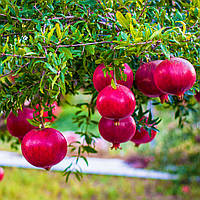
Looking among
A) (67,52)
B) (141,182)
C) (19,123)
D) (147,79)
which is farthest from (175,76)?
(141,182)

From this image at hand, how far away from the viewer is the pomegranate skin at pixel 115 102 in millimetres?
491

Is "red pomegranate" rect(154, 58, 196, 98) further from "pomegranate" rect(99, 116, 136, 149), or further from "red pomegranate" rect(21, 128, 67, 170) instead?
"red pomegranate" rect(21, 128, 67, 170)

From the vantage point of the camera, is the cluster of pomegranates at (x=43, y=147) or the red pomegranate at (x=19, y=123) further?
the red pomegranate at (x=19, y=123)

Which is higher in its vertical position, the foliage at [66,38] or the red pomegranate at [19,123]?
the foliage at [66,38]

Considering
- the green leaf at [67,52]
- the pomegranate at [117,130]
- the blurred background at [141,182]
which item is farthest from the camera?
the blurred background at [141,182]

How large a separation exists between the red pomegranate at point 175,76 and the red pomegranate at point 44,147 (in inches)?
9.3

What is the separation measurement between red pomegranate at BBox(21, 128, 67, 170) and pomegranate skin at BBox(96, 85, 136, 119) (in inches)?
5.1

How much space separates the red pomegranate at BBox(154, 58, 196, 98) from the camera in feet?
1.60

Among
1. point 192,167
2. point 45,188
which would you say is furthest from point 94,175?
point 192,167

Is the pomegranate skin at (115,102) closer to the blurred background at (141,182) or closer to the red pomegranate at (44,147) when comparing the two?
the red pomegranate at (44,147)

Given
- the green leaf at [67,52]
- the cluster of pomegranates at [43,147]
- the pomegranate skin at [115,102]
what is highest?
the green leaf at [67,52]

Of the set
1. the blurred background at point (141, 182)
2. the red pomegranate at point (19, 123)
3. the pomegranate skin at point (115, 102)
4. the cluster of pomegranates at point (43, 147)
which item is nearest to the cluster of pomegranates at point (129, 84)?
the pomegranate skin at point (115, 102)

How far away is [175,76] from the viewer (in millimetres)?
487

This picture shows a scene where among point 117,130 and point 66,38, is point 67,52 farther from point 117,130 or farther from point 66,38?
point 117,130
